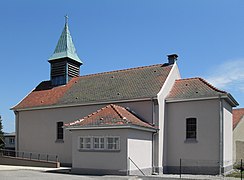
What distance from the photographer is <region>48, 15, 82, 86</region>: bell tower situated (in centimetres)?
3183

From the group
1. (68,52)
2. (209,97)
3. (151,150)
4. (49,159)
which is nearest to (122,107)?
(151,150)

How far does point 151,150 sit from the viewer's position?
22.3 meters

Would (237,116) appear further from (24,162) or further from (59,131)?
(24,162)

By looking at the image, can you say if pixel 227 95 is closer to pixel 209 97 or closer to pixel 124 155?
pixel 209 97

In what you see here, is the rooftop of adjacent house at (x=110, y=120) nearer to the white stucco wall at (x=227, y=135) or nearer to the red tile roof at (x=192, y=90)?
the red tile roof at (x=192, y=90)

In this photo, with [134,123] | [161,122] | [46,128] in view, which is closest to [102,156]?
[134,123]

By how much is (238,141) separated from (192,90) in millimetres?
10566

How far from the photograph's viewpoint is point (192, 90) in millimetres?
23594

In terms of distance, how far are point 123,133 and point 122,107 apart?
4.45 meters

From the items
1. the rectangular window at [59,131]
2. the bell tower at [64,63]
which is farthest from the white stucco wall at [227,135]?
the bell tower at [64,63]

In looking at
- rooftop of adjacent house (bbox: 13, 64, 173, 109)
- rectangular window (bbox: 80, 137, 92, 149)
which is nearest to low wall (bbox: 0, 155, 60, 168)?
rooftop of adjacent house (bbox: 13, 64, 173, 109)

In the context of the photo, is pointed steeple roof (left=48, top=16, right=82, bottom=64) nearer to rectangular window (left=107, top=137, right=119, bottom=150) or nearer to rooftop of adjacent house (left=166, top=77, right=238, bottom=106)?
rooftop of adjacent house (left=166, top=77, right=238, bottom=106)

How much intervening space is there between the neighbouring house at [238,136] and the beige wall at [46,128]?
12627 mm

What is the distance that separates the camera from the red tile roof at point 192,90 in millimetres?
22358
